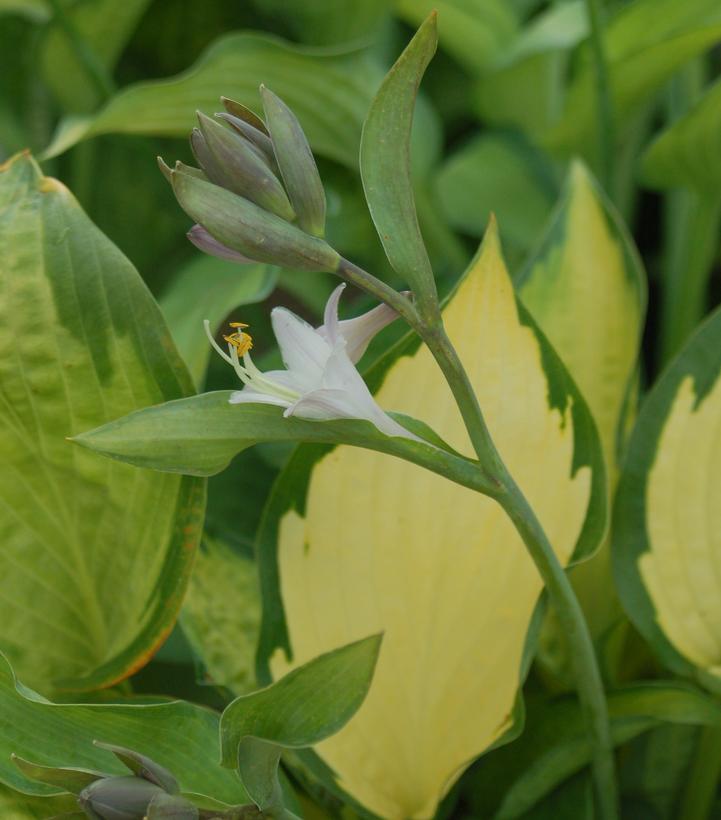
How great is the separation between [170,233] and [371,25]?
176 millimetres

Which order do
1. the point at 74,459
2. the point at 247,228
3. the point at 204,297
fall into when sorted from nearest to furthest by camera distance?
1. the point at 247,228
2. the point at 74,459
3. the point at 204,297

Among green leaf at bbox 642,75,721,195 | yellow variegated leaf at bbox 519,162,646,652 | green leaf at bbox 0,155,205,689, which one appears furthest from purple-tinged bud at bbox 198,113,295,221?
green leaf at bbox 642,75,721,195

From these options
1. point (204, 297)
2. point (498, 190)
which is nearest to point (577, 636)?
point (204, 297)

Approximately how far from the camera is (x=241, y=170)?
222 mm

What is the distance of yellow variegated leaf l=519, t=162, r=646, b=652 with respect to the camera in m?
0.42

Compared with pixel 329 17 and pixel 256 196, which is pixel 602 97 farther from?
pixel 256 196

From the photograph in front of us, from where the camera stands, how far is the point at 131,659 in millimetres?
343

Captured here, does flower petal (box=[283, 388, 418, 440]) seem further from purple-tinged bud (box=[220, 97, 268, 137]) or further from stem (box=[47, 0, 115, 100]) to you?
stem (box=[47, 0, 115, 100])

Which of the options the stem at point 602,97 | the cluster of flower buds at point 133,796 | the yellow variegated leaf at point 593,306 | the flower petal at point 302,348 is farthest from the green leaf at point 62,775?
the stem at point 602,97

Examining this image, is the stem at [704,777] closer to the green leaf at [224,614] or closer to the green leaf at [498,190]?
the green leaf at [224,614]

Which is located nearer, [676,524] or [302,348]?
[302,348]

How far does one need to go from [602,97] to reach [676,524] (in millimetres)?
241

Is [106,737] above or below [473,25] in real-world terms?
below

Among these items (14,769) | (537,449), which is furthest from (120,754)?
(537,449)
